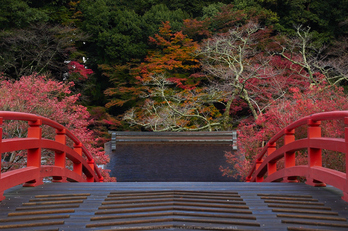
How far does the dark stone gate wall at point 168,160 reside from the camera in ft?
36.0

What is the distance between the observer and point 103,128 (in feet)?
51.0

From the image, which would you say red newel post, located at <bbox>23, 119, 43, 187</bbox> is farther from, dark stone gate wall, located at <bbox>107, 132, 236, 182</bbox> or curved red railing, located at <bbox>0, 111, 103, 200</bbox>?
dark stone gate wall, located at <bbox>107, 132, 236, 182</bbox>

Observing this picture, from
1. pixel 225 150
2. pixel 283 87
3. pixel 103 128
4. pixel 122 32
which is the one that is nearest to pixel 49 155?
pixel 225 150

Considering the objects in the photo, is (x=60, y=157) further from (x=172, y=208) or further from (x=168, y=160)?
(x=168, y=160)

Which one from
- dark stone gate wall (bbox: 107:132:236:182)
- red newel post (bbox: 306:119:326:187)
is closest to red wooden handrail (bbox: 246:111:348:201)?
red newel post (bbox: 306:119:326:187)

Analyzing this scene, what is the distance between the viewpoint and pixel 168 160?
36.6 feet

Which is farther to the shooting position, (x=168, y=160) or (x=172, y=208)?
(x=168, y=160)

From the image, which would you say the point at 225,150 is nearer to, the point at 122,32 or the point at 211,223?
the point at 211,223

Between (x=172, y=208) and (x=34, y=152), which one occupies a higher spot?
(x=34, y=152)

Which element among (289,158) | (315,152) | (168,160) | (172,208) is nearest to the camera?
(172,208)

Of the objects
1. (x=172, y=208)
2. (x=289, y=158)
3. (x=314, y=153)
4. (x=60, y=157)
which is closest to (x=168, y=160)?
(x=60, y=157)

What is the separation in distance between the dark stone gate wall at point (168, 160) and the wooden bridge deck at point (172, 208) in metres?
7.77

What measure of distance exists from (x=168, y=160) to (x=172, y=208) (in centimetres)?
874

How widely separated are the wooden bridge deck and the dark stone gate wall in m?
7.77
